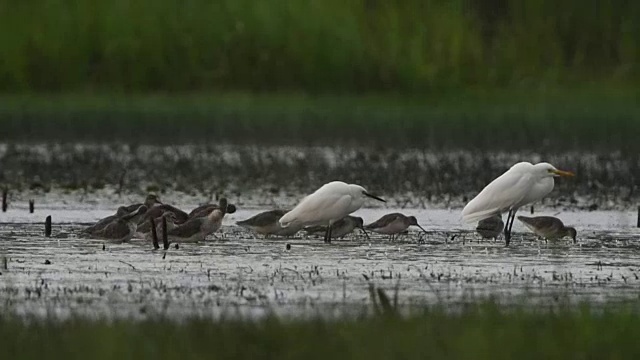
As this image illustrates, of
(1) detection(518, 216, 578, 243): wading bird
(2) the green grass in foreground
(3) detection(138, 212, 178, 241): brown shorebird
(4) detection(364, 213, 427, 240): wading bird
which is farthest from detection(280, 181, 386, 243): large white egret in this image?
(2) the green grass in foreground

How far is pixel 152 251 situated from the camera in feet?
36.3

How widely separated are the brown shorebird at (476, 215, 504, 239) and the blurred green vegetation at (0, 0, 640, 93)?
23555mm

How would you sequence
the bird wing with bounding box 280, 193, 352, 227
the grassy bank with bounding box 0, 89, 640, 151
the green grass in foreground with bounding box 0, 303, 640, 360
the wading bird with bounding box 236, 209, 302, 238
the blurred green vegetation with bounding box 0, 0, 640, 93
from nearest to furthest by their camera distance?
the green grass in foreground with bounding box 0, 303, 640, 360
the bird wing with bounding box 280, 193, 352, 227
the wading bird with bounding box 236, 209, 302, 238
the grassy bank with bounding box 0, 89, 640, 151
the blurred green vegetation with bounding box 0, 0, 640, 93

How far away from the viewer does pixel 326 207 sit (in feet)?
38.6

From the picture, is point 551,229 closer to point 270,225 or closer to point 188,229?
point 270,225

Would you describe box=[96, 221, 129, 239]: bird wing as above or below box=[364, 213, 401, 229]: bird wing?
below

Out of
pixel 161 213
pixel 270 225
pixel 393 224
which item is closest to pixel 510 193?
pixel 393 224

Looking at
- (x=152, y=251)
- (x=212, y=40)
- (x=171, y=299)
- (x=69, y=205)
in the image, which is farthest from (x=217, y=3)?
(x=171, y=299)

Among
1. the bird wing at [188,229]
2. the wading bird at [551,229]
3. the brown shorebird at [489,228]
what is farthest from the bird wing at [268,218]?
the wading bird at [551,229]

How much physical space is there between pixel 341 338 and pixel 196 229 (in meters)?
4.24

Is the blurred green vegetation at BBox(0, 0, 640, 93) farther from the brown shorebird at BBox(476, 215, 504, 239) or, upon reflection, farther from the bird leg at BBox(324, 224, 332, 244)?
the bird leg at BBox(324, 224, 332, 244)

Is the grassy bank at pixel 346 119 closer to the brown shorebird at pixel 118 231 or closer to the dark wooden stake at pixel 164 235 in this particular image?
the brown shorebird at pixel 118 231

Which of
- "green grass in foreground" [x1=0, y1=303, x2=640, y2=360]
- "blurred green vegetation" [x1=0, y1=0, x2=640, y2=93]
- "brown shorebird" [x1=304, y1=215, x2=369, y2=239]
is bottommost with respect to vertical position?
"green grass in foreground" [x1=0, y1=303, x2=640, y2=360]

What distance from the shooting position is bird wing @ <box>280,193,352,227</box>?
11695 millimetres
